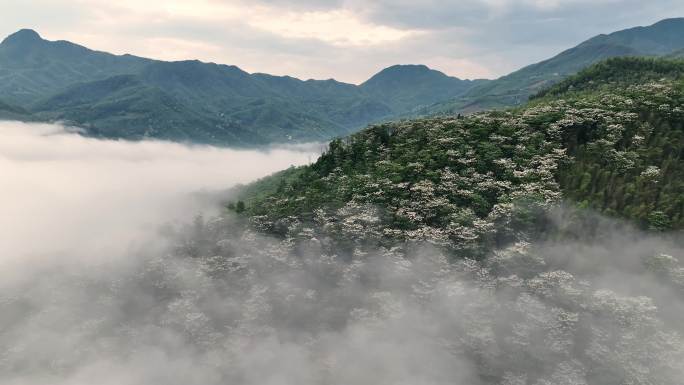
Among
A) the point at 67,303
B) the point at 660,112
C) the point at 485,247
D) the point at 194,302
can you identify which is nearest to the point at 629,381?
the point at 485,247

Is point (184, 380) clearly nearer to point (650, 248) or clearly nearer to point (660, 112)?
point (650, 248)

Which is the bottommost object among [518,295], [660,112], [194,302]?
[194,302]

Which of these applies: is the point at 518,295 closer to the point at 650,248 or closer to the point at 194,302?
the point at 650,248

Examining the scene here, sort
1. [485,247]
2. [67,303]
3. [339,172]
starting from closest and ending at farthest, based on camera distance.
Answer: [485,247] < [67,303] < [339,172]

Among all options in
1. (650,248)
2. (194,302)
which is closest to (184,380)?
(194,302)

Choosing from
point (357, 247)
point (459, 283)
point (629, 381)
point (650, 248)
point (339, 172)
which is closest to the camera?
point (629, 381)

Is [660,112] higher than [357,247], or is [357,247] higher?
[660,112]

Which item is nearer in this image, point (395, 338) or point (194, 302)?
point (395, 338)
